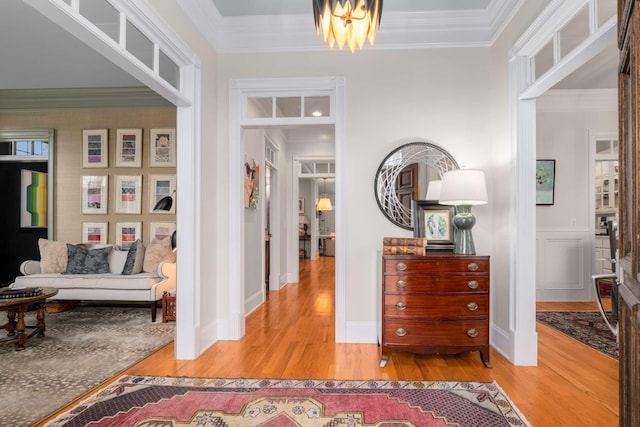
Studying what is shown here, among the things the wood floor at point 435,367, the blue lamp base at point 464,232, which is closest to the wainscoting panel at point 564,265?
the wood floor at point 435,367

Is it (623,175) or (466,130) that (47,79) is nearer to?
(466,130)

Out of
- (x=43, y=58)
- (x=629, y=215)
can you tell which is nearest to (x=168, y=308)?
(x=43, y=58)

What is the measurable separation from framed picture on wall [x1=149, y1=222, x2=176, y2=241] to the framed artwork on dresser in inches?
137

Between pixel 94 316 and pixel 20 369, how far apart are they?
62.3 inches

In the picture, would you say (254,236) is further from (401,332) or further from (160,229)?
(401,332)

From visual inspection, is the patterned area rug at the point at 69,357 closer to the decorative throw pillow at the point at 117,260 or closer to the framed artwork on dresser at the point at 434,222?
the decorative throw pillow at the point at 117,260

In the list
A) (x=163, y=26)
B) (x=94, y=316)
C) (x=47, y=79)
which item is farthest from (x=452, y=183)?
(x=47, y=79)

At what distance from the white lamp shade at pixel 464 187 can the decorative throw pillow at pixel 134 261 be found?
3.70 metres

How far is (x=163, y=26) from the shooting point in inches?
93.9

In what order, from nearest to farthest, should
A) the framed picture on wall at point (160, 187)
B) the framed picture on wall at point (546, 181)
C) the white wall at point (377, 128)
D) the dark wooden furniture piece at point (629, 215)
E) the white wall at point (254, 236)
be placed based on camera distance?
1. the dark wooden furniture piece at point (629, 215)
2. the white wall at point (377, 128)
3. the white wall at point (254, 236)
4. the framed picture on wall at point (546, 181)
5. the framed picture on wall at point (160, 187)

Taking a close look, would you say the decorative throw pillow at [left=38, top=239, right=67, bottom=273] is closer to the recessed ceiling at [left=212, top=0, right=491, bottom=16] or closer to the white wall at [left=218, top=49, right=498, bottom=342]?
the recessed ceiling at [left=212, top=0, right=491, bottom=16]

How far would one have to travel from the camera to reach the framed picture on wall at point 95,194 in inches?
194

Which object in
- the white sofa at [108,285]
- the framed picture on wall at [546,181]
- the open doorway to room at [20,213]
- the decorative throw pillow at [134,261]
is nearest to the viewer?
the white sofa at [108,285]

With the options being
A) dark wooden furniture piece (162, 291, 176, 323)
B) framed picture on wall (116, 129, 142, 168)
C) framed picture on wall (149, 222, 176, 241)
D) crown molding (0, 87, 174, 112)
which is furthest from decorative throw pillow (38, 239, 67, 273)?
crown molding (0, 87, 174, 112)
